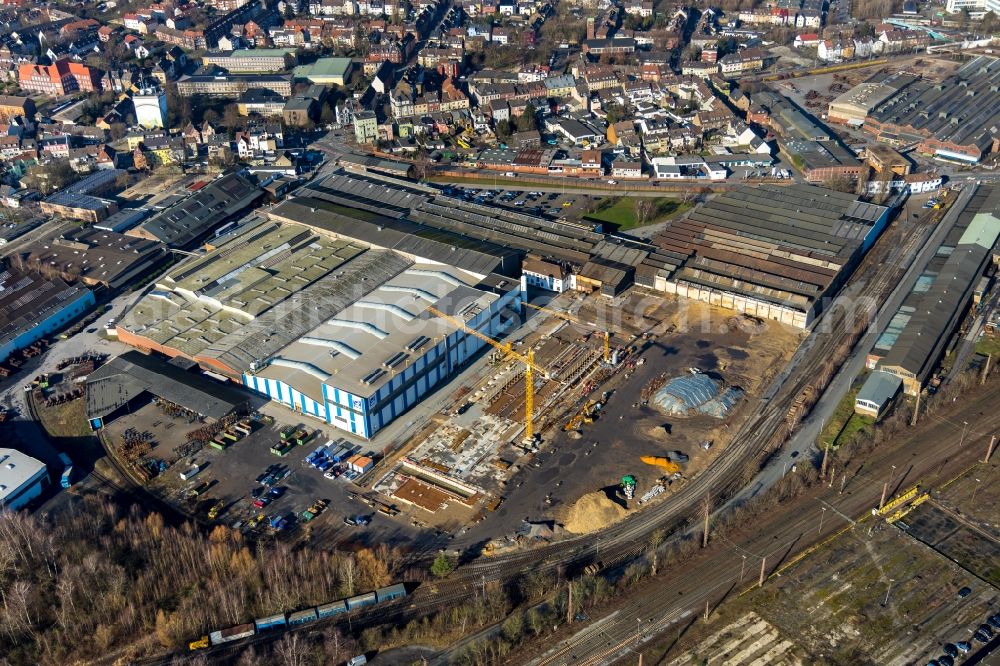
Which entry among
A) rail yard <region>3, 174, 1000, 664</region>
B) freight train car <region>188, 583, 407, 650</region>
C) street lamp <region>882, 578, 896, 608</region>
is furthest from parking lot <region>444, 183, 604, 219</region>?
street lamp <region>882, 578, 896, 608</region>

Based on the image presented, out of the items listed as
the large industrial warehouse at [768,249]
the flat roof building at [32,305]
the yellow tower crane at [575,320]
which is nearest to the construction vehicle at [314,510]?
the yellow tower crane at [575,320]

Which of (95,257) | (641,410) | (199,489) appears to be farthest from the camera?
(95,257)

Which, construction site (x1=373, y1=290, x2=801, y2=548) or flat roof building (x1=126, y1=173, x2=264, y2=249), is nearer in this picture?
construction site (x1=373, y1=290, x2=801, y2=548)

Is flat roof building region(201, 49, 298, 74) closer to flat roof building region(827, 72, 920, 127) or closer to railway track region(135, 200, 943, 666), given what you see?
flat roof building region(827, 72, 920, 127)

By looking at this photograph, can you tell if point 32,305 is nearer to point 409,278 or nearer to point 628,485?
point 409,278

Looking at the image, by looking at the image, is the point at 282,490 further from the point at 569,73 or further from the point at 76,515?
the point at 569,73

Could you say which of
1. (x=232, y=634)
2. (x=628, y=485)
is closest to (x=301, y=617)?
(x=232, y=634)

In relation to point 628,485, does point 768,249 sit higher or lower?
higher

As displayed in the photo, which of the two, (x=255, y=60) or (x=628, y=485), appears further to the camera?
(x=255, y=60)
